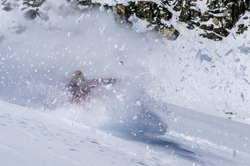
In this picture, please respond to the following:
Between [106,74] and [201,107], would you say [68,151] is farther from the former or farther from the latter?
[201,107]

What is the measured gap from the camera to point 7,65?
12594 mm

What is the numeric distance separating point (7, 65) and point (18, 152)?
1106 centimetres

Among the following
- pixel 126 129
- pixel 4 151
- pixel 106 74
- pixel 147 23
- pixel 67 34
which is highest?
pixel 147 23

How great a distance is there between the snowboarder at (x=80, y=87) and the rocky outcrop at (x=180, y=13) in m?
32.2

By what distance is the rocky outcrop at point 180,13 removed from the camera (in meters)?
40.0

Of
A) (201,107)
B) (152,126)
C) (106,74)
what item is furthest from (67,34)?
(152,126)

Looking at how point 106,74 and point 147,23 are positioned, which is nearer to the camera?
point 106,74

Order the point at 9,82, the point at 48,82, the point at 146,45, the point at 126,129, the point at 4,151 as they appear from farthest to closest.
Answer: the point at 146,45
the point at 48,82
the point at 9,82
the point at 126,129
the point at 4,151

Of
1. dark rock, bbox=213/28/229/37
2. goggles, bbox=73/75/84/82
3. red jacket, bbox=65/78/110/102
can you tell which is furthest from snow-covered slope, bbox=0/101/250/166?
dark rock, bbox=213/28/229/37

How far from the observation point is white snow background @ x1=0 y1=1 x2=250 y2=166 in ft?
12.2

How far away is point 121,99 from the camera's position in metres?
8.08

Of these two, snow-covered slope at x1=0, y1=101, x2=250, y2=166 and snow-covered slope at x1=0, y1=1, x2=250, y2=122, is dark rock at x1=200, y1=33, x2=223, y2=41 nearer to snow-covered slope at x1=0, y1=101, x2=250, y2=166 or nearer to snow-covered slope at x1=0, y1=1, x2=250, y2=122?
snow-covered slope at x1=0, y1=1, x2=250, y2=122

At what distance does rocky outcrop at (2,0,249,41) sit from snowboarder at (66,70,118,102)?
3222 cm

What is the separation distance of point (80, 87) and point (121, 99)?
50.2 inches
